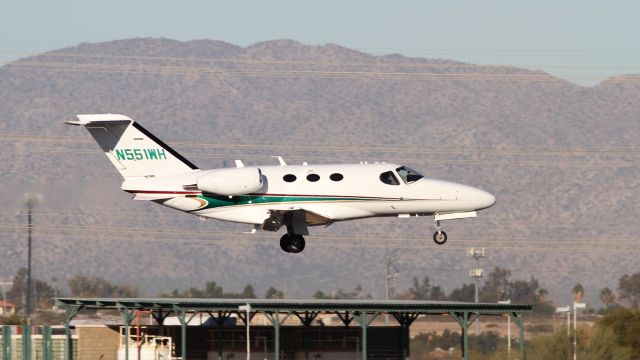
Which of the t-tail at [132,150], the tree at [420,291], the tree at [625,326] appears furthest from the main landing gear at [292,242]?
A: the tree at [420,291]

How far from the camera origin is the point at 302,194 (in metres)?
63.3

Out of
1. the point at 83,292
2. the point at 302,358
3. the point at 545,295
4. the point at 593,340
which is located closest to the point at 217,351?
the point at 302,358

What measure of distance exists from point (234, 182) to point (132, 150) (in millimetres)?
5966

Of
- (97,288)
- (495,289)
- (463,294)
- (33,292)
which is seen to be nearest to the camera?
(33,292)

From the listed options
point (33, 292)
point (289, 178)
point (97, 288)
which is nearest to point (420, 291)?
point (97, 288)

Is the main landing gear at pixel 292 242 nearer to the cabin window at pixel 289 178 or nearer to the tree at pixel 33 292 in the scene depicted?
the cabin window at pixel 289 178

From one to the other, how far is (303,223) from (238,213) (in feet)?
9.37

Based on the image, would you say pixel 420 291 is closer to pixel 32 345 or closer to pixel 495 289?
pixel 495 289

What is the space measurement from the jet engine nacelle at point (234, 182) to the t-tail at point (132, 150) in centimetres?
329

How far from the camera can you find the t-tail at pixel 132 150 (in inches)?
2598

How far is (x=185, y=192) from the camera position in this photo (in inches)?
2539

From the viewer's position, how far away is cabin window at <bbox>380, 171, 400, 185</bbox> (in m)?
63.5

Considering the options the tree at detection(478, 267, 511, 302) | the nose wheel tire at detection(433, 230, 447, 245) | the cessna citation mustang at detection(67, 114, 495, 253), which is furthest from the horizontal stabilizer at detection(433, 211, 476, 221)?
the tree at detection(478, 267, 511, 302)

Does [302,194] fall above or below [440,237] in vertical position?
above
